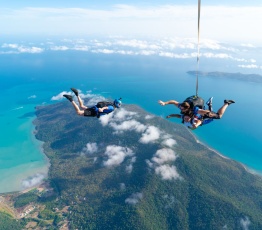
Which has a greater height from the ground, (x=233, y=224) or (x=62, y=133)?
(x=62, y=133)

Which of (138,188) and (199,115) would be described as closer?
(199,115)

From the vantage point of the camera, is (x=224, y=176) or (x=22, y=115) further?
(x=22, y=115)

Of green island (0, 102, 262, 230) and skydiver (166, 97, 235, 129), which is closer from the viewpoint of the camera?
skydiver (166, 97, 235, 129)

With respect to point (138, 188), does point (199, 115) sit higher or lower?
higher

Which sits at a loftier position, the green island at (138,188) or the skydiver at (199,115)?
the skydiver at (199,115)

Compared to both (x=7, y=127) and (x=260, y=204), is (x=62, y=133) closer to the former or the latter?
(x=7, y=127)

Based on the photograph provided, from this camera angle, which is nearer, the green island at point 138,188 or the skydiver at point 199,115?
the skydiver at point 199,115

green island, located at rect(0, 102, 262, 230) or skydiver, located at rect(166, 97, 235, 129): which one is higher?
skydiver, located at rect(166, 97, 235, 129)

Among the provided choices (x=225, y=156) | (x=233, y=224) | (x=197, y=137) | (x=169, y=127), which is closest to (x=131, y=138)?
(x=169, y=127)
